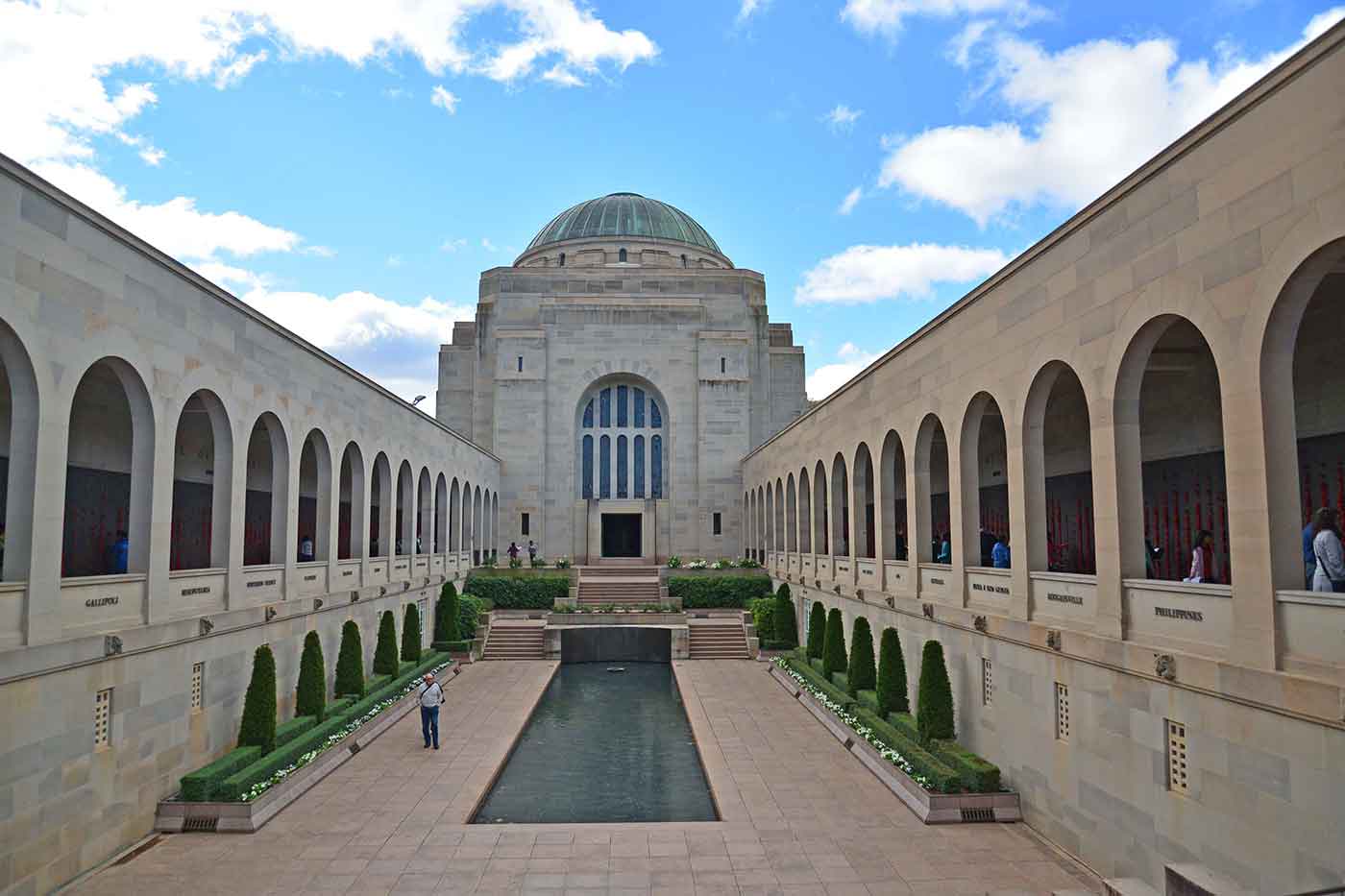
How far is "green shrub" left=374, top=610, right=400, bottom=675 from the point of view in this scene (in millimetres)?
23594

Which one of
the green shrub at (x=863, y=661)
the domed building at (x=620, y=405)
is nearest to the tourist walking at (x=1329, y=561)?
the green shrub at (x=863, y=661)

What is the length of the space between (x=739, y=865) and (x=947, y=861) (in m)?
2.51

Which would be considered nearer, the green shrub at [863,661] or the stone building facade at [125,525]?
the stone building facade at [125,525]

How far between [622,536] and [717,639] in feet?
55.1

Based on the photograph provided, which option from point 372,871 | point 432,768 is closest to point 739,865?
point 372,871

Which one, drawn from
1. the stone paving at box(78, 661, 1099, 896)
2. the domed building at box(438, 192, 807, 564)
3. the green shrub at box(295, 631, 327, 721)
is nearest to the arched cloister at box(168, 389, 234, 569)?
the green shrub at box(295, 631, 327, 721)

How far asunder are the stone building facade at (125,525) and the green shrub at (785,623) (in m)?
13.8

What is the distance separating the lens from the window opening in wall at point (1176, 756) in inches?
380

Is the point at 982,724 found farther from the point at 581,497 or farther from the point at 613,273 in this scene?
the point at 613,273

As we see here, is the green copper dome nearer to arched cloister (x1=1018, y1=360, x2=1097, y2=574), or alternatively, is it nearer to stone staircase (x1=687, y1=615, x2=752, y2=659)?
stone staircase (x1=687, y1=615, x2=752, y2=659)

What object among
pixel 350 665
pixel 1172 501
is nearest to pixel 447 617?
pixel 350 665

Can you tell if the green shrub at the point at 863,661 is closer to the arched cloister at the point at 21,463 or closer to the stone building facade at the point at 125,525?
the stone building facade at the point at 125,525

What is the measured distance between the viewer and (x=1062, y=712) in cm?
1222

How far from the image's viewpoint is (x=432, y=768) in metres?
16.8
